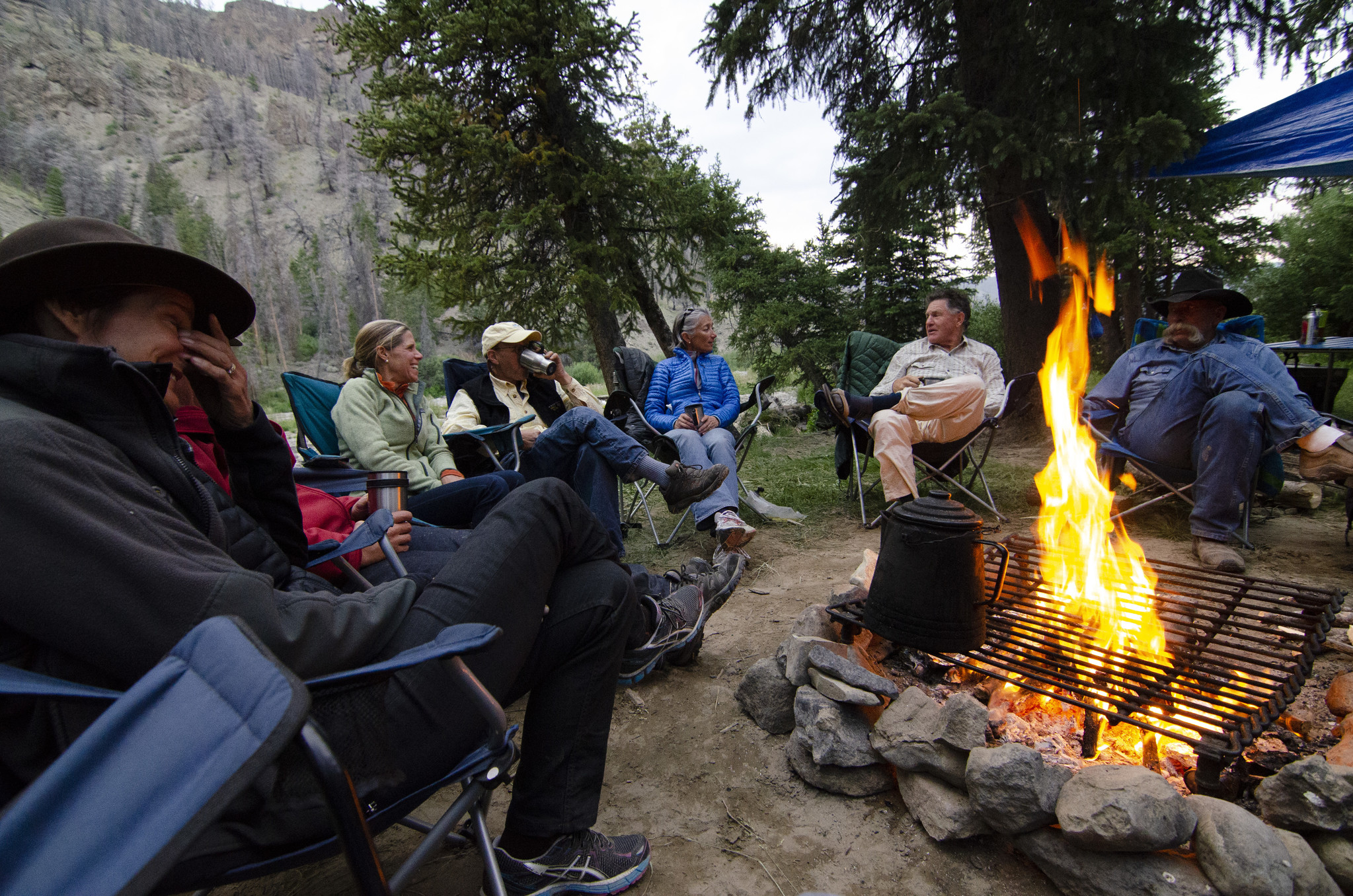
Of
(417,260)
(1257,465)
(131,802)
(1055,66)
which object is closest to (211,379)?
(131,802)

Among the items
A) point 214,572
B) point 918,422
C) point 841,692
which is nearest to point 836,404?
point 918,422

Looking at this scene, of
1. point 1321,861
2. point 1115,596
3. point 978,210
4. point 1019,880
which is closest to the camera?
point 1321,861

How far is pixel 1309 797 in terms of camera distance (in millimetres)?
1258

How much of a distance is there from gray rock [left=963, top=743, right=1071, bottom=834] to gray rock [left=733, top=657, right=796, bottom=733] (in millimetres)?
637

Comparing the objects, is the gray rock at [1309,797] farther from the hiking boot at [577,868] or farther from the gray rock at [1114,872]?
the hiking boot at [577,868]

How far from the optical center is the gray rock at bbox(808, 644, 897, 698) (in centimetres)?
177

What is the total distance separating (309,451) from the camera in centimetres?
279

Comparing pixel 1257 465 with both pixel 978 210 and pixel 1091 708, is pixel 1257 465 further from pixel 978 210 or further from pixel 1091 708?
pixel 978 210

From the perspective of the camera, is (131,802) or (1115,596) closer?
(131,802)

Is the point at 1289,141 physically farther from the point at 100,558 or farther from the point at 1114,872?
the point at 100,558

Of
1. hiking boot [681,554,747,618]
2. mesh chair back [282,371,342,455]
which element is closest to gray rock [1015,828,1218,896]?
hiking boot [681,554,747,618]

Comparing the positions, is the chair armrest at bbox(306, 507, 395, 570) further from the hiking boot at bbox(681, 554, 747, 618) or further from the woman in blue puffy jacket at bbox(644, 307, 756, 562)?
the woman in blue puffy jacket at bbox(644, 307, 756, 562)

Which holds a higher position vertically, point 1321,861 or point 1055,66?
point 1055,66

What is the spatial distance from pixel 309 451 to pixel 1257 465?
14.8 ft
